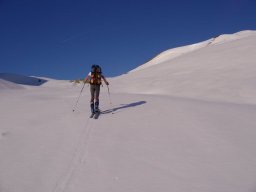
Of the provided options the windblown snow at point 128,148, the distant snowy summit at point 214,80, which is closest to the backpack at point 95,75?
the windblown snow at point 128,148

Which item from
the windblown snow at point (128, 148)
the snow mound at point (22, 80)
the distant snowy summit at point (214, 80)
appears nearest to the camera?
the windblown snow at point (128, 148)

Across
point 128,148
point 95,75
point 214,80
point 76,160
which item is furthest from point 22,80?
point 76,160

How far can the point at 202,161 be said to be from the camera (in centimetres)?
556

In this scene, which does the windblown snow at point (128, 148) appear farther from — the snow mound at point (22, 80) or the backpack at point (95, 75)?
the snow mound at point (22, 80)

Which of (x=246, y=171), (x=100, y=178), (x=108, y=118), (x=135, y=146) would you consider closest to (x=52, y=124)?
(x=108, y=118)

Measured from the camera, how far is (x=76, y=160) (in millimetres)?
5664

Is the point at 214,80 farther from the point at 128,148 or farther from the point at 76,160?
the point at 76,160

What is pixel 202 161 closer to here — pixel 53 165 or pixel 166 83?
pixel 53 165

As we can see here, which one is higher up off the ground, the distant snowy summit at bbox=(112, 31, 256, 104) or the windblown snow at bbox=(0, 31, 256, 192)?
the distant snowy summit at bbox=(112, 31, 256, 104)

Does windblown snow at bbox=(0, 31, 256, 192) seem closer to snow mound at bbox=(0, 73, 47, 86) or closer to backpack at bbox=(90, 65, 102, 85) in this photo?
backpack at bbox=(90, 65, 102, 85)

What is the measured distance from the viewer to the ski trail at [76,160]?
183 inches

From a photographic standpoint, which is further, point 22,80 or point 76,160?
point 22,80

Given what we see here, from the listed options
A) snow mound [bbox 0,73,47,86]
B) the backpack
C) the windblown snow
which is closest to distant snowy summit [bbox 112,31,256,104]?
the windblown snow

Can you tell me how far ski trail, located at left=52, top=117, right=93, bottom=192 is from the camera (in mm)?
4652
